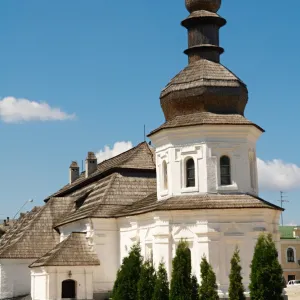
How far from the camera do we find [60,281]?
110 ft

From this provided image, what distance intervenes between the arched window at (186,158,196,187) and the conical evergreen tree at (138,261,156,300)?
460cm

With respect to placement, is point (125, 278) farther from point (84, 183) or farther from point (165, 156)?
point (84, 183)

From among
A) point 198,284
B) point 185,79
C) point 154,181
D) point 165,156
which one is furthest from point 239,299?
point 154,181

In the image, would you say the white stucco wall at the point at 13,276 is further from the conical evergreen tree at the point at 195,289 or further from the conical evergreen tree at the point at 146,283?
the conical evergreen tree at the point at 195,289

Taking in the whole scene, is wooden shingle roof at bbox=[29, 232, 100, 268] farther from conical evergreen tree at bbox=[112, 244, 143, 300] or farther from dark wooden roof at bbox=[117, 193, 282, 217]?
dark wooden roof at bbox=[117, 193, 282, 217]

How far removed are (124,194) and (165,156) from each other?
6.40 m

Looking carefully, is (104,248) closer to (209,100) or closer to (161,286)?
(161,286)

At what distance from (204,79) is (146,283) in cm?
1004

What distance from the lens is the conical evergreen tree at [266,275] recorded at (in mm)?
24516

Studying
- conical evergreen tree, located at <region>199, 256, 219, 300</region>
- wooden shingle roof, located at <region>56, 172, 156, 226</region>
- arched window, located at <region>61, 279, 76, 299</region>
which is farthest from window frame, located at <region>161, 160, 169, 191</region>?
arched window, located at <region>61, 279, 76, 299</region>

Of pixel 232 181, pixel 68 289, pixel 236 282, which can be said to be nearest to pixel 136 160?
pixel 68 289

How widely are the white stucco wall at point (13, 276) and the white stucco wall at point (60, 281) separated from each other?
20.3 ft

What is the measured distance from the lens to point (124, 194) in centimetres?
3662

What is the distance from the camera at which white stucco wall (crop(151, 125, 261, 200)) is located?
29469 millimetres
